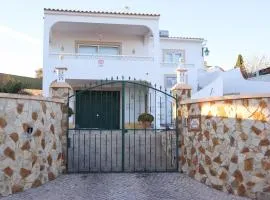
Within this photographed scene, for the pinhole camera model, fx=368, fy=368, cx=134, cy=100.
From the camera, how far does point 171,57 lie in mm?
24172

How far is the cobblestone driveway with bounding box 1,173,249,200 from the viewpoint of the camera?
8344 millimetres

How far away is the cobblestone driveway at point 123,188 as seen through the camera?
8.34 m

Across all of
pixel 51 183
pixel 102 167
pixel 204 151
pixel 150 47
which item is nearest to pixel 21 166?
pixel 51 183

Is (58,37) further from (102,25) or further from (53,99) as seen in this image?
(53,99)

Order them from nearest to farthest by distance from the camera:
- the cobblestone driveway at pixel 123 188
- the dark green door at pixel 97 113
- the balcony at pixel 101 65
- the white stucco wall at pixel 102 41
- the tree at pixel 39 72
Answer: the cobblestone driveway at pixel 123 188
the dark green door at pixel 97 113
the balcony at pixel 101 65
the white stucco wall at pixel 102 41
the tree at pixel 39 72

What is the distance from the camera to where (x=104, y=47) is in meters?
21.8

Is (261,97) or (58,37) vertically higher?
(58,37)

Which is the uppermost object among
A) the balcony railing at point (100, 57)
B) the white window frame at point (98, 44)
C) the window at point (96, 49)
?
the white window frame at point (98, 44)

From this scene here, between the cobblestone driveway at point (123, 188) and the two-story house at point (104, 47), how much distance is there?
9.52 meters

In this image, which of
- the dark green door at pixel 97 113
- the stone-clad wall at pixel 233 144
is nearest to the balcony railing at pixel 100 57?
the dark green door at pixel 97 113

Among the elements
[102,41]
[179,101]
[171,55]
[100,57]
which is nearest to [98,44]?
[102,41]

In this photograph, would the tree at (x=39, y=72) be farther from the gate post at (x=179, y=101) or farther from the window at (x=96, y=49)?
the gate post at (x=179, y=101)

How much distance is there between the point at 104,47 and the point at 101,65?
2921mm

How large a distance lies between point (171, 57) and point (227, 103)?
15.6 metres
